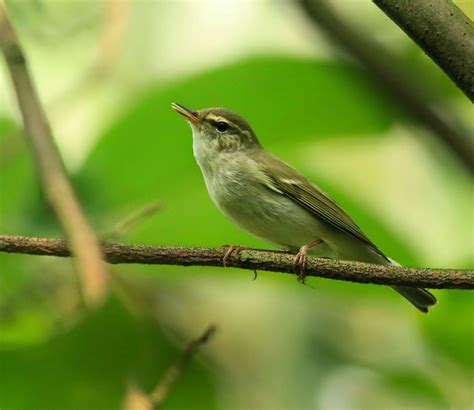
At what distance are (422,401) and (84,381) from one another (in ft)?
4.46

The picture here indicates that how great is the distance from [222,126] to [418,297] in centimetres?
158

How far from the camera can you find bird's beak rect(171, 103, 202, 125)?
11.0 ft

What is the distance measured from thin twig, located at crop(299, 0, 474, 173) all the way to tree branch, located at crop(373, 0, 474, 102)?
1.11 m

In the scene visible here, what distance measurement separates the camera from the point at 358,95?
332cm

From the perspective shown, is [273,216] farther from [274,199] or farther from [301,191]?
[301,191]

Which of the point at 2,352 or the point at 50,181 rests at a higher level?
the point at 50,181

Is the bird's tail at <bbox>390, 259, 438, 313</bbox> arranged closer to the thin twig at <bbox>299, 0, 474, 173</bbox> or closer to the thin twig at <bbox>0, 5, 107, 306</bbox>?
the thin twig at <bbox>299, 0, 474, 173</bbox>

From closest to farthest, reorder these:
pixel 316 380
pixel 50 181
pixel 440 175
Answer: pixel 50 181, pixel 316 380, pixel 440 175

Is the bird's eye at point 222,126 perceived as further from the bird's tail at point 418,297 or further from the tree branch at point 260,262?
the tree branch at point 260,262

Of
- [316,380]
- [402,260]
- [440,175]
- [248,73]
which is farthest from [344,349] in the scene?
[248,73]

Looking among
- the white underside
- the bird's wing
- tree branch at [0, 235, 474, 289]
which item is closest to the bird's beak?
the white underside

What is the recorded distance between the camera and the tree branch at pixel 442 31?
6.63 ft

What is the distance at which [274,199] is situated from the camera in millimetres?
4094

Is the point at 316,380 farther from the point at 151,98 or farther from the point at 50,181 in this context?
the point at 50,181
